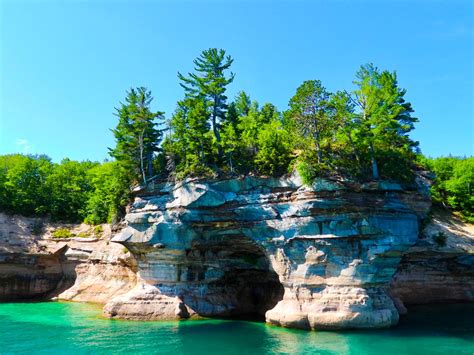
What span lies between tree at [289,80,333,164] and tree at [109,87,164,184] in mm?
12510

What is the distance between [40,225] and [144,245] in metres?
20.2

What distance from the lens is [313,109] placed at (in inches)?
1184

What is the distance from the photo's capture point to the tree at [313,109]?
29.9 metres

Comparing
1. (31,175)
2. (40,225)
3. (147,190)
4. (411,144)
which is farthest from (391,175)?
(31,175)

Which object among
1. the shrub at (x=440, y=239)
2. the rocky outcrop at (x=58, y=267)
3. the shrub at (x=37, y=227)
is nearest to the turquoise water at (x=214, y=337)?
the shrub at (x=440, y=239)

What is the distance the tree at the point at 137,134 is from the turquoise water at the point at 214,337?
12895 millimetres

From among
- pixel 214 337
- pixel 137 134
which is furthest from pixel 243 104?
pixel 214 337

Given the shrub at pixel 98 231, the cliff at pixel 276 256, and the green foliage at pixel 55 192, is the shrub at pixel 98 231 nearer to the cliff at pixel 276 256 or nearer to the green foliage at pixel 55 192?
the green foliage at pixel 55 192

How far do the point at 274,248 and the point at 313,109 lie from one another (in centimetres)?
1072

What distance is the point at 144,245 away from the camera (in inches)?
1250

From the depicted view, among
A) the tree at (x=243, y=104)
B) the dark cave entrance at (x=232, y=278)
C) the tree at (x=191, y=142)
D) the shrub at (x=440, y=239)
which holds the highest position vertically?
the tree at (x=243, y=104)

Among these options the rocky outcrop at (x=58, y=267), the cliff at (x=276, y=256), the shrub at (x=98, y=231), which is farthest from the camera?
the shrub at (x=98, y=231)

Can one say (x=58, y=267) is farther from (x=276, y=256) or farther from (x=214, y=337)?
(x=276, y=256)

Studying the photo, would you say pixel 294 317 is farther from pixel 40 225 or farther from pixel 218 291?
pixel 40 225
